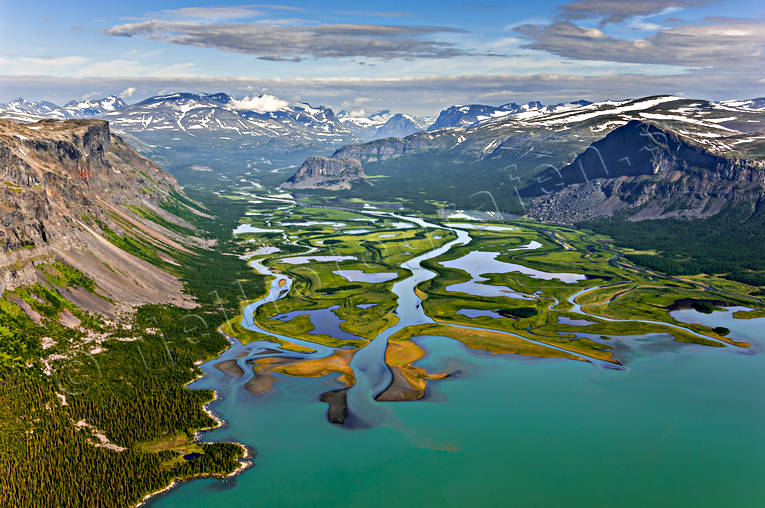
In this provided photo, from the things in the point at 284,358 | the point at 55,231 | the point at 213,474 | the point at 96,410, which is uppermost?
the point at 55,231

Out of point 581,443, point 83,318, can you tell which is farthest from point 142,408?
point 581,443

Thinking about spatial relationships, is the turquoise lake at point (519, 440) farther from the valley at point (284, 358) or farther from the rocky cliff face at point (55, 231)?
the rocky cliff face at point (55, 231)

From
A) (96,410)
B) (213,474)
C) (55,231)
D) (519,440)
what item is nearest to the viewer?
(213,474)

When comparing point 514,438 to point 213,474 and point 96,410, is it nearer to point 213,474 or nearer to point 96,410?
point 213,474

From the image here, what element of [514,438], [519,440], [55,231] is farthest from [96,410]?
[55,231]

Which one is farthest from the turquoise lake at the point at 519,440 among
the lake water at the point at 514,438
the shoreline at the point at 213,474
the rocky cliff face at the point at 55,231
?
the rocky cliff face at the point at 55,231

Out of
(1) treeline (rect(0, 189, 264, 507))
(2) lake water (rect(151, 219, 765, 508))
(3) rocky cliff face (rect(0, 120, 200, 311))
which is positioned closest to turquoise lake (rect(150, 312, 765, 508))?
(2) lake water (rect(151, 219, 765, 508))

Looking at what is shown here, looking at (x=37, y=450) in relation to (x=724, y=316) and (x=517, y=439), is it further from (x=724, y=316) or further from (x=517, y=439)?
(x=724, y=316)

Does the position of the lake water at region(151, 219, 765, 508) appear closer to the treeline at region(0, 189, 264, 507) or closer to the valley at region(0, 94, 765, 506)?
the valley at region(0, 94, 765, 506)
